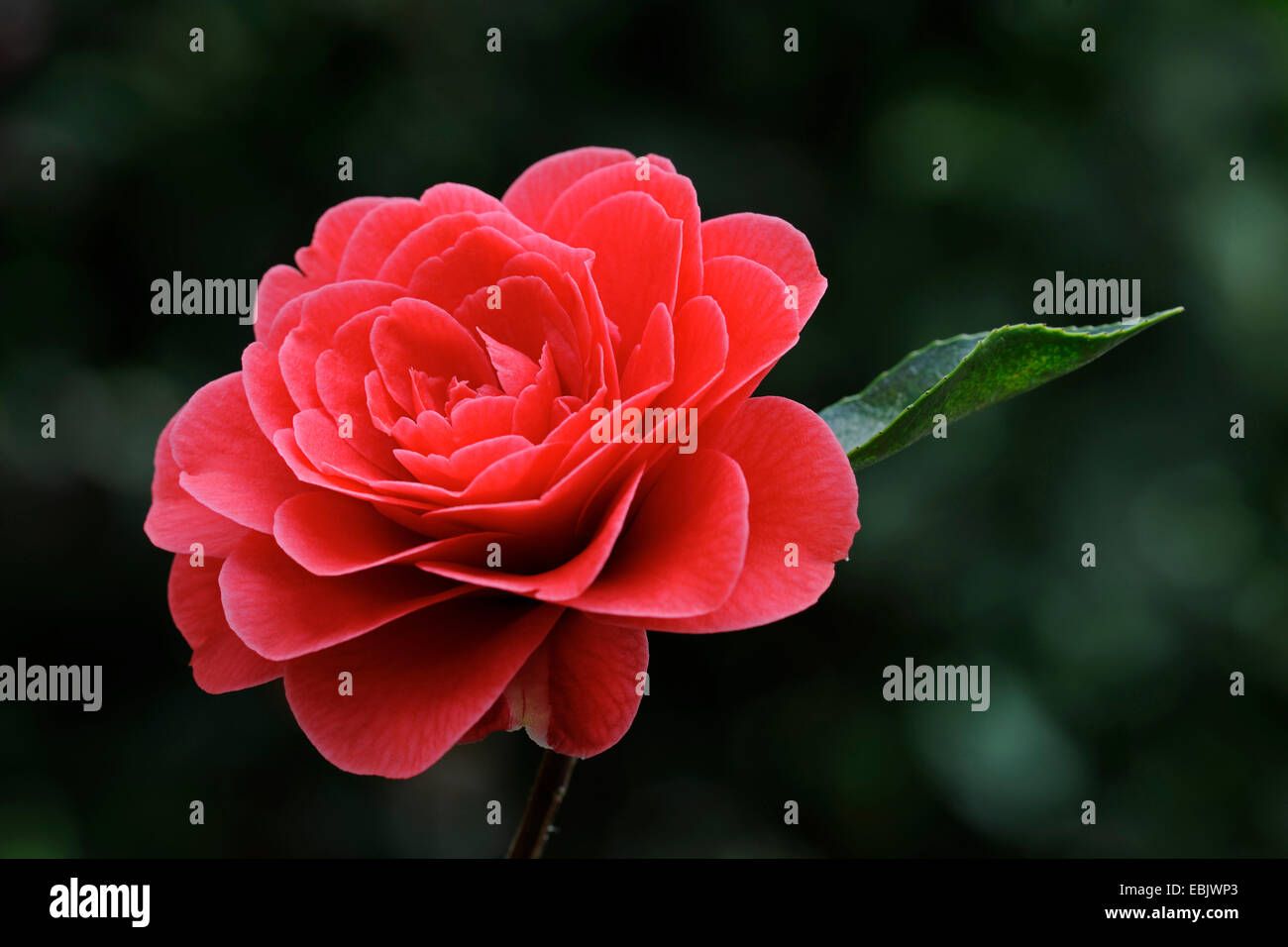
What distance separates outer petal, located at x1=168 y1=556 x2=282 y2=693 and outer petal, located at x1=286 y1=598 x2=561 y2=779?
0.16 ft

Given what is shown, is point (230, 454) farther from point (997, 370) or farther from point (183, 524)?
point (997, 370)

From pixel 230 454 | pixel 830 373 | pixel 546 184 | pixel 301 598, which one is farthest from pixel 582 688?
pixel 830 373

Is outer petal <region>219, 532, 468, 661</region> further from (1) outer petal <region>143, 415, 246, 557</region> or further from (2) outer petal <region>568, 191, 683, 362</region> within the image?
(2) outer petal <region>568, 191, 683, 362</region>

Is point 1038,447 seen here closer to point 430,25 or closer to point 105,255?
point 430,25

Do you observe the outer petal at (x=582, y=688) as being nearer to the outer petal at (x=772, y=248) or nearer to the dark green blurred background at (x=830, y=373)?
the outer petal at (x=772, y=248)

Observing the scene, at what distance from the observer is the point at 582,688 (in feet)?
2.84

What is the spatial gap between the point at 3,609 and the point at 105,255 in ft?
2.31

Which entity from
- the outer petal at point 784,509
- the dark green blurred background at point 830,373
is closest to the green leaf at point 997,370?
the outer petal at point 784,509

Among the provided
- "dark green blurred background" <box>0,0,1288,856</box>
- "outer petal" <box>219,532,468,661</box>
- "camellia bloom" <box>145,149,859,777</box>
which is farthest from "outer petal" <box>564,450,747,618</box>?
"dark green blurred background" <box>0,0,1288,856</box>

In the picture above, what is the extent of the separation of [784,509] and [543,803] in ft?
1.00

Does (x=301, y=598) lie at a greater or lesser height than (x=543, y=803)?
greater

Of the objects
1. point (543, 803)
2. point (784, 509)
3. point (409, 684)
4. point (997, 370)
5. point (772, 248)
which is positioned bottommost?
point (543, 803)

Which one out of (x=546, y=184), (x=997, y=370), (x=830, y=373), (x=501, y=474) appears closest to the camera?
(x=501, y=474)
